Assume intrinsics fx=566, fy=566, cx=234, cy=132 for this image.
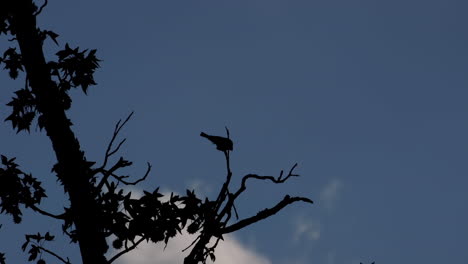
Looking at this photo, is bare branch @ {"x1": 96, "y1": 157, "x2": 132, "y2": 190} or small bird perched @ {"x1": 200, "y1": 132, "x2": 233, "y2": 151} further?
bare branch @ {"x1": 96, "y1": 157, "x2": 132, "y2": 190}

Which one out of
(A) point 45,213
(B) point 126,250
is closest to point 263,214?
(B) point 126,250

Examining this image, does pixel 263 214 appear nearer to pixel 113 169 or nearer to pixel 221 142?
pixel 221 142

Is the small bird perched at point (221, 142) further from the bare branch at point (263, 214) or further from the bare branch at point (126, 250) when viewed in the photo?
the bare branch at point (126, 250)

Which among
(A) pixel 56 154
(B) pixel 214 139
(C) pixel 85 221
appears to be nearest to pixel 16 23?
(A) pixel 56 154

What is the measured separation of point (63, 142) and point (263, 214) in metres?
2.91

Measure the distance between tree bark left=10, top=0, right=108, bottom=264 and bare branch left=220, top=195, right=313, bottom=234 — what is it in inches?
76.3

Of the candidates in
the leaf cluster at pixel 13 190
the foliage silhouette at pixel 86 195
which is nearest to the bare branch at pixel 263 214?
the foliage silhouette at pixel 86 195

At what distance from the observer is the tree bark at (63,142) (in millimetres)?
6965

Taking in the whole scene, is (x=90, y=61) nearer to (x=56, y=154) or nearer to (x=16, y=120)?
(x=16, y=120)

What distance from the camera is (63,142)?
7207 mm

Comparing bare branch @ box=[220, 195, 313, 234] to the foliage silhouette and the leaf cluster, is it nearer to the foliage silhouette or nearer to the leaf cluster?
the foliage silhouette

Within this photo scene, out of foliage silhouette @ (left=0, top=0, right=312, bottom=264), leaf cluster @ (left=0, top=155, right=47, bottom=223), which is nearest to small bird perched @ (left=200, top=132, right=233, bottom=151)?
foliage silhouette @ (left=0, top=0, right=312, bottom=264)

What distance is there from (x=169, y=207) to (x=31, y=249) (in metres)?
2.93

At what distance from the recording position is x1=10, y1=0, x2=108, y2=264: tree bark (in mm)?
6965
